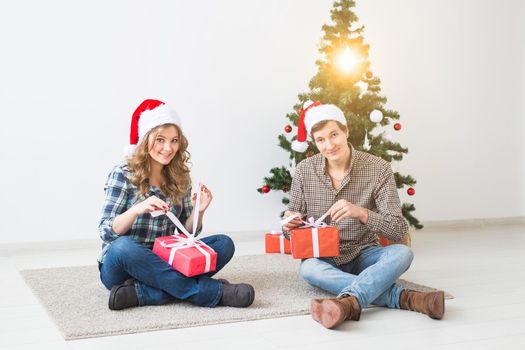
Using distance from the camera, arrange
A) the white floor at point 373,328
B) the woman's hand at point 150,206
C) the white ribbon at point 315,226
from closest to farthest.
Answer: the white floor at point 373,328 → the woman's hand at point 150,206 → the white ribbon at point 315,226

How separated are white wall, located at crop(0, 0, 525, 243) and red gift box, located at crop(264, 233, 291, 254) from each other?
671 mm

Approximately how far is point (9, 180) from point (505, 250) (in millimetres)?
2697

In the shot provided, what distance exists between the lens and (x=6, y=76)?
3.62 meters

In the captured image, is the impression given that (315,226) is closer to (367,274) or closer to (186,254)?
(367,274)

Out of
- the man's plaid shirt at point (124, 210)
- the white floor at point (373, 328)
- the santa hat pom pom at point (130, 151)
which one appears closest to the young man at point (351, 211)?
the white floor at point (373, 328)

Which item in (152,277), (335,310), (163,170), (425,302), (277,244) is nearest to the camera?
(335,310)

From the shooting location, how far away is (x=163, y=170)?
2549mm

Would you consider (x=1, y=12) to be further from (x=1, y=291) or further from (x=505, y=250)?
(x=505, y=250)

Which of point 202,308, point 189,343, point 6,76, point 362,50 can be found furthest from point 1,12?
point 189,343

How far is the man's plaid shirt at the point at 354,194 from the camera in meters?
2.51

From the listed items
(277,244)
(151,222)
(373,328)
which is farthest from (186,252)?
(277,244)

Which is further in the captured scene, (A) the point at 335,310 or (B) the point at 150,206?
(B) the point at 150,206

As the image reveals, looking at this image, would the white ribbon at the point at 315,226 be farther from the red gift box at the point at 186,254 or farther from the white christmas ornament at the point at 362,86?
the white christmas ornament at the point at 362,86

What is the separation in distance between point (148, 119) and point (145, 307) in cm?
67
